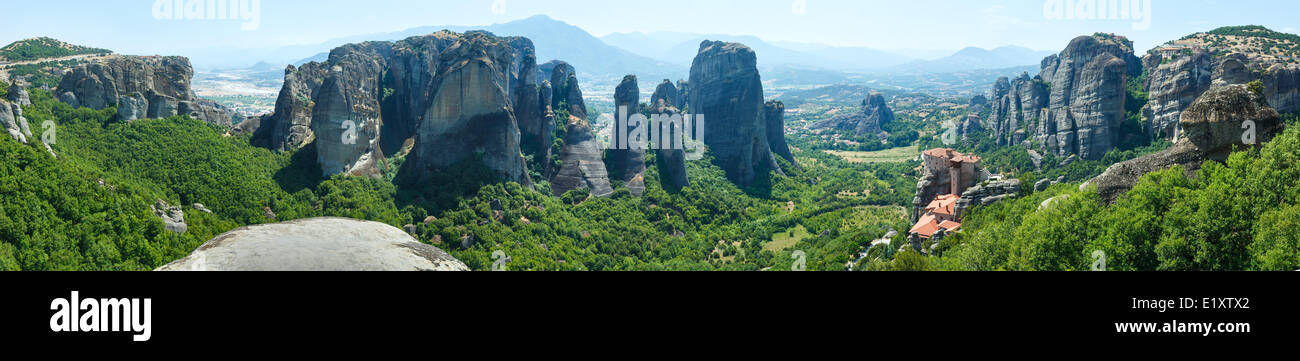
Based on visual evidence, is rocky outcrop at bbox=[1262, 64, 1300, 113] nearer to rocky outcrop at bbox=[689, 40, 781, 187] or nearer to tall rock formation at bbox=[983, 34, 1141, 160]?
tall rock formation at bbox=[983, 34, 1141, 160]

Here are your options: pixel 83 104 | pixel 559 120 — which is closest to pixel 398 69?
pixel 559 120

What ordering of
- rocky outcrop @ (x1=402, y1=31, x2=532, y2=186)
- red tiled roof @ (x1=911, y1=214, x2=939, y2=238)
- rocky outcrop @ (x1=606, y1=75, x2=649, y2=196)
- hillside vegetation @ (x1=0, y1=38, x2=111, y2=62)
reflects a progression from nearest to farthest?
red tiled roof @ (x1=911, y1=214, x2=939, y2=238), rocky outcrop @ (x1=402, y1=31, x2=532, y2=186), rocky outcrop @ (x1=606, y1=75, x2=649, y2=196), hillside vegetation @ (x1=0, y1=38, x2=111, y2=62)

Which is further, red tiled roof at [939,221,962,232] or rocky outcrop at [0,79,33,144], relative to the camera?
red tiled roof at [939,221,962,232]

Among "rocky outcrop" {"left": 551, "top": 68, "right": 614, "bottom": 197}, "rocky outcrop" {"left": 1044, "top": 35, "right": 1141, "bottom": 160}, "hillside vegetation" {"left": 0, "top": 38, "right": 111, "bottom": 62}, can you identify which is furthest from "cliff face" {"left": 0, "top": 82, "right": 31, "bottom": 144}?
"rocky outcrop" {"left": 1044, "top": 35, "right": 1141, "bottom": 160}

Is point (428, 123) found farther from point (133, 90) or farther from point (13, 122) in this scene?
point (13, 122)

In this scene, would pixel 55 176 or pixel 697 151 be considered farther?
pixel 697 151
